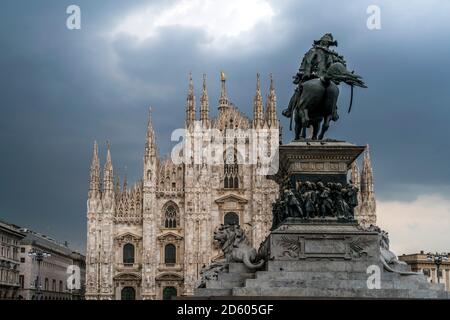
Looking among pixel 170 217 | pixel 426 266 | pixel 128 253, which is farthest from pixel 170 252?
pixel 426 266

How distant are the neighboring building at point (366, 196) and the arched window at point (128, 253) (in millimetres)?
19673

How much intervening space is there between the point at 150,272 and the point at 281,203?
48.3 metres

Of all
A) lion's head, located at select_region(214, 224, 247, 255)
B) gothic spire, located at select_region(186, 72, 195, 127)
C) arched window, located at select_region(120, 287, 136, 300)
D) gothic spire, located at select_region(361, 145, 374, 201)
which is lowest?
lion's head, located at select_region(214, 224, 247, 255)

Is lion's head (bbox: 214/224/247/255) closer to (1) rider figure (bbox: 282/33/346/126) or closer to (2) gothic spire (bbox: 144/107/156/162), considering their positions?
(1) rider figure (bbox: 282/33/346/126)

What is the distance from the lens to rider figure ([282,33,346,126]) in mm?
17719

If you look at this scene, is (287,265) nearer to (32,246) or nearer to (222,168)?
(222,168)

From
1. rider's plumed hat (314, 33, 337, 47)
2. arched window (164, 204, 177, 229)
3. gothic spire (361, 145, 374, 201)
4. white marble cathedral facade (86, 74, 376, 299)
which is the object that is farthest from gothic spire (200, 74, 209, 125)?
rider's plumed hat (314, 33, 337, 47)

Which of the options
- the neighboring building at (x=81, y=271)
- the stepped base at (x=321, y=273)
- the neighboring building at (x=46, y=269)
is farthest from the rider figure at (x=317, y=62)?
the neighboring building at (x=81, y=271)

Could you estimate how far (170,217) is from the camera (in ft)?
217

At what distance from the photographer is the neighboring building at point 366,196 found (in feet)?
215

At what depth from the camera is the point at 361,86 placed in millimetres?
17375

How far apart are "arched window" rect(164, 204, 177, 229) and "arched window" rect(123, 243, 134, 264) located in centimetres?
356

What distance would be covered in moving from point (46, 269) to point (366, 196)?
3703 centimetres
